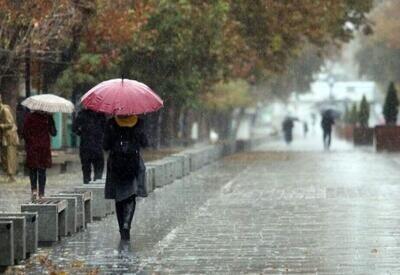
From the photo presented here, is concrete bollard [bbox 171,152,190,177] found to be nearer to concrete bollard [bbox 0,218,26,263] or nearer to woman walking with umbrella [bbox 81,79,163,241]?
woman walking with umbrella [bbox 81,79,163,241]

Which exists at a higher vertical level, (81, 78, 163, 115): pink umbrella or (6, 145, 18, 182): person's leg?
(81, 78, 163, 115): pink umbrella

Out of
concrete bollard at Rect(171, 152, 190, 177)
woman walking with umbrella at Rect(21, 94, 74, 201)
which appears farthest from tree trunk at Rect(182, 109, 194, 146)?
woman walking with umbrella at Rect(21, 94, 74, 201)

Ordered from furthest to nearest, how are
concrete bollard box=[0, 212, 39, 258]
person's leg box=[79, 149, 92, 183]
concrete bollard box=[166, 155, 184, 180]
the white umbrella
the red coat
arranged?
concrete bollard box=[166, 155, 184, 180] → person's leg box=[79, 149, 92, 183] → the white umbrella → the red coat → concrete bollard box=[0, 212, 39, 258]

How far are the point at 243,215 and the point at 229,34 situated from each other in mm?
23202

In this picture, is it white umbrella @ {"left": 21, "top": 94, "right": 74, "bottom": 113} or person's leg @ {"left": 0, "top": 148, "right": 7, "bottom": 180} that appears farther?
person's leg @ {"left": 0, "top": 148, "right": 7, "bottom": 180}

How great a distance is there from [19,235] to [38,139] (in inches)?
287

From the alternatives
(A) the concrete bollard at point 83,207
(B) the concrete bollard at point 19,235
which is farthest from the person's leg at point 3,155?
(B) the concrete bollard at point 19,235

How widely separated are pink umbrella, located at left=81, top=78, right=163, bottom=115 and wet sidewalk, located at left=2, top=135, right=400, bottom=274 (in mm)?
1526

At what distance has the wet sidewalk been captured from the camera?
1260 centimetres

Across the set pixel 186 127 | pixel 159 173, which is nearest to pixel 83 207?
pixel 159 173

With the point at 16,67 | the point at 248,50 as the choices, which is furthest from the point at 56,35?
the point at 248,50

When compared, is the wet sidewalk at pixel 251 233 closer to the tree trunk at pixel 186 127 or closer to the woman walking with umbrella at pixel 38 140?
the woman walking with umbrella at pixel 38 140

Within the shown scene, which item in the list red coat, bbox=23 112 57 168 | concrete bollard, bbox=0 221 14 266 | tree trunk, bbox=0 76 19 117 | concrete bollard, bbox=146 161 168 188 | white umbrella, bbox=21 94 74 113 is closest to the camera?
concrete bollard, bbox=0 221 14 266

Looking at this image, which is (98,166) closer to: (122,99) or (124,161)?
(124,161)
